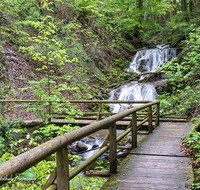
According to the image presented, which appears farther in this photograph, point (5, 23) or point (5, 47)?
point (5, 23)

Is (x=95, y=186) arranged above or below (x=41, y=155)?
below

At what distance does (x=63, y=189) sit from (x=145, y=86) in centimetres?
1379

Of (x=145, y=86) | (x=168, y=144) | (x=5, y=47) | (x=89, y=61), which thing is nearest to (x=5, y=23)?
(x=5, y=47)

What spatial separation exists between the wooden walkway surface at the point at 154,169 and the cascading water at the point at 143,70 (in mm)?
8414

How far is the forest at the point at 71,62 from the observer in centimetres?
575

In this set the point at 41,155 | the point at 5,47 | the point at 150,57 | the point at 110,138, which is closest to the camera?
the point at 41,155

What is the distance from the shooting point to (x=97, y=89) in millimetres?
14344

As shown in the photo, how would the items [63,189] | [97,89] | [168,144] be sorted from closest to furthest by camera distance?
[63,189], [168,144], [97,89]

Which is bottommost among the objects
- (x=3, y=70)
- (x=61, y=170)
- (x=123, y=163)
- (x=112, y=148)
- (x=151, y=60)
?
(x=123, y=163)

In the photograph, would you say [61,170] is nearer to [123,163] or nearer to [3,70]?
[123,163]

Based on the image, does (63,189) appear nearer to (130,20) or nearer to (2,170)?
(2,170)

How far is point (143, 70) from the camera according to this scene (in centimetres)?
1878

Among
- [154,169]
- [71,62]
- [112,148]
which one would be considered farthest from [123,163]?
[71,62]

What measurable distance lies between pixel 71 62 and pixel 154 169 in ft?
11.2
